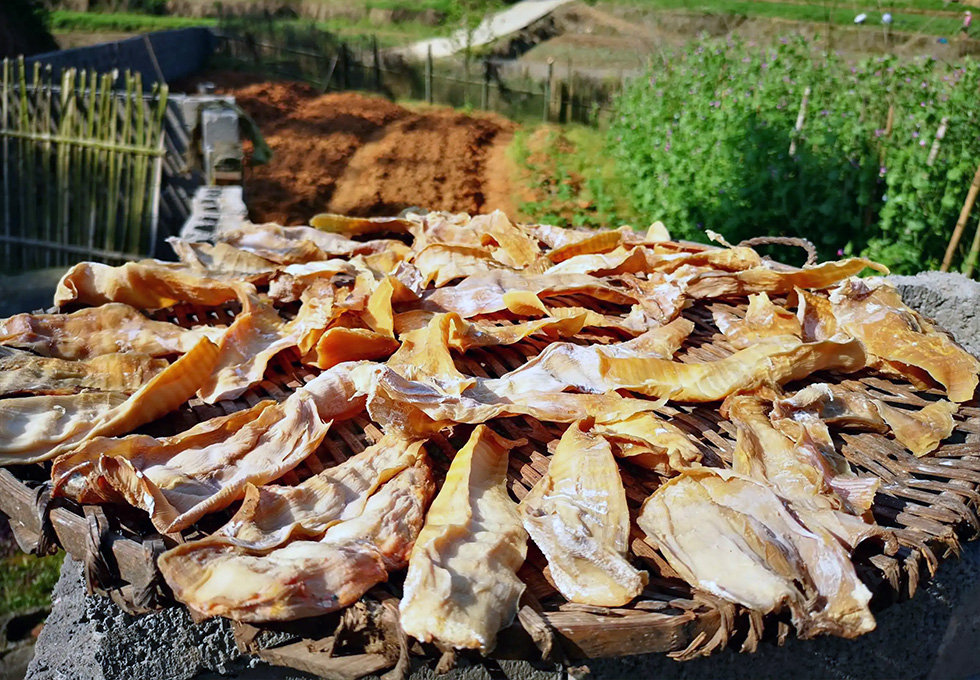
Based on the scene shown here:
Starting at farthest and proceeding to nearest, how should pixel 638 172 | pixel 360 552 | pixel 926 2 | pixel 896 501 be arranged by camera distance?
pixel 926 2 < pixel 638 172 < pixel 896 501 < pixel 360 552

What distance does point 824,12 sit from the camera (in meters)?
10.9

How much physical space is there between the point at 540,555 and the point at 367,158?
33.5ft

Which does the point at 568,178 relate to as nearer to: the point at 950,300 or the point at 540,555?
the point at 950,300

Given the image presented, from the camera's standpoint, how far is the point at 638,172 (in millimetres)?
7332

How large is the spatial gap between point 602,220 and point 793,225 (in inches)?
109

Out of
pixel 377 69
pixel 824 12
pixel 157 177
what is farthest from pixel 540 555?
pixel 377 69

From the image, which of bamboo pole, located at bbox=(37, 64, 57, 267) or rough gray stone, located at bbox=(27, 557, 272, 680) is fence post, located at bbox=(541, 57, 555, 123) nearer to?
bamboo pole, located at bbox=(37, 64, 57, 267)

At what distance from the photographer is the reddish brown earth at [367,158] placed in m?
9.21

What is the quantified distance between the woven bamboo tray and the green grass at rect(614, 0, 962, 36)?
7908 millimetres

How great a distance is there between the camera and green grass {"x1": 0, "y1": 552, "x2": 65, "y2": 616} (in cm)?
332

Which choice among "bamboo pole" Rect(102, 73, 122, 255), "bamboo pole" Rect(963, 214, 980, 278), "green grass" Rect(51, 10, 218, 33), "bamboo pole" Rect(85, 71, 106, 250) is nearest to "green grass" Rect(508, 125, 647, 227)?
"bamboo pole" Rect(963, 214, 980, 278)

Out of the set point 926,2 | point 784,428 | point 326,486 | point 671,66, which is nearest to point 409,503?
point 326,486

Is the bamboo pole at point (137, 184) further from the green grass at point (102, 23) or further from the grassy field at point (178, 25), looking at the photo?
the green grass at point (102, 23)

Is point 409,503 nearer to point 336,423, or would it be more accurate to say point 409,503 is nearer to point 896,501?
point 336,423
